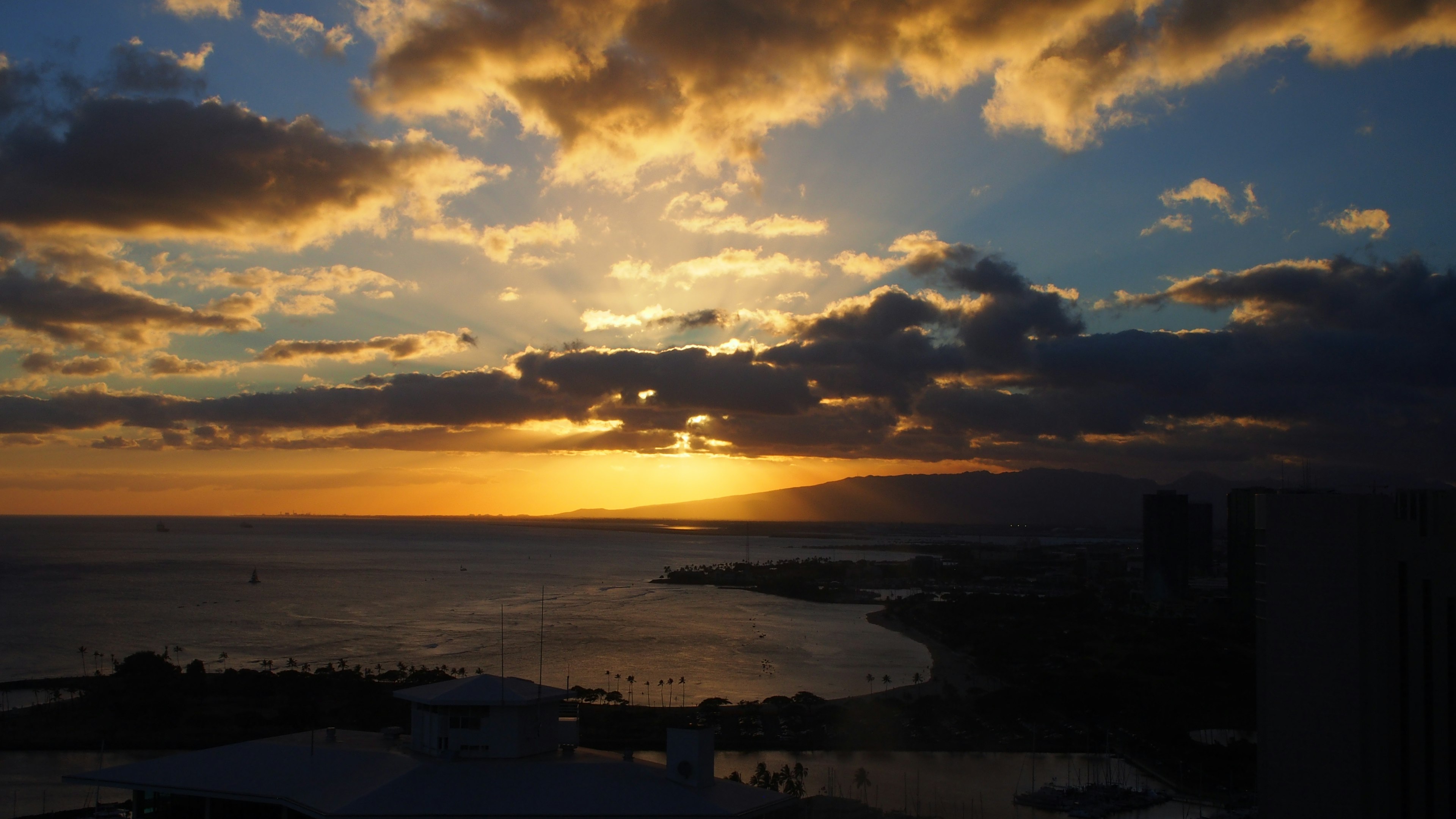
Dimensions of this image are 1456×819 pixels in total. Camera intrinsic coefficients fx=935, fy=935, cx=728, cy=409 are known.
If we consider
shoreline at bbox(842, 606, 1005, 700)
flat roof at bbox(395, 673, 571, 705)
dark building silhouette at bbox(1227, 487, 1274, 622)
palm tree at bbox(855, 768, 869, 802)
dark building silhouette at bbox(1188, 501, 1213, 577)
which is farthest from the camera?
dark building silhouette at bbox(1188, 501, 1213, 577)

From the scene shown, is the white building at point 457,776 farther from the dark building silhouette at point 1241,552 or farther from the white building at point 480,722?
the dark building silhouette at point 1241,552

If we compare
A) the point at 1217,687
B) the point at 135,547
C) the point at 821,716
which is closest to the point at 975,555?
the point at 1217,687

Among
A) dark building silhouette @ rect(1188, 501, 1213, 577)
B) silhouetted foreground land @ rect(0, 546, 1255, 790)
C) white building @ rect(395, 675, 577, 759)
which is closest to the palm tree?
silhouetted foreground land @ rect(0, 546, 1255, 790)

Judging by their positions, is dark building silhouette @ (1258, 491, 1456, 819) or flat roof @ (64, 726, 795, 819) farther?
dark building silhouette @ (1258, 491, 1456, 819)

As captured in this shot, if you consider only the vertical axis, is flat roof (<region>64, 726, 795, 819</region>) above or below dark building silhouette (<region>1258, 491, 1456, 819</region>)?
below

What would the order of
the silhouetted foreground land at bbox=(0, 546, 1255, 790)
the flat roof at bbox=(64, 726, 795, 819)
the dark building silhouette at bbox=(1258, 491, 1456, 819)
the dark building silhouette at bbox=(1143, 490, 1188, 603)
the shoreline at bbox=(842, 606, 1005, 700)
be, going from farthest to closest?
the dark building silhouette at bbox=(1143, 490, 1188, 603)
the shoreline at bbox=(842, 606, 1005, 700)
the silhouetted foreground land at bbox=(0, 546, 1255, 790)
the dark building silhouette at bbox=(1258, 491, 1456, 819)
the flat roof at bbox=(64, 726, 795, 819)

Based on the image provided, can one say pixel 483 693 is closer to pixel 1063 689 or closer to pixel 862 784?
pixel 862 784

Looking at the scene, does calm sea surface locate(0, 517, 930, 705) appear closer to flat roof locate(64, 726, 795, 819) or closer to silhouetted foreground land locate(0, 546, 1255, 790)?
silhouetted foreground land locate(0, 546, 1255, 790)
